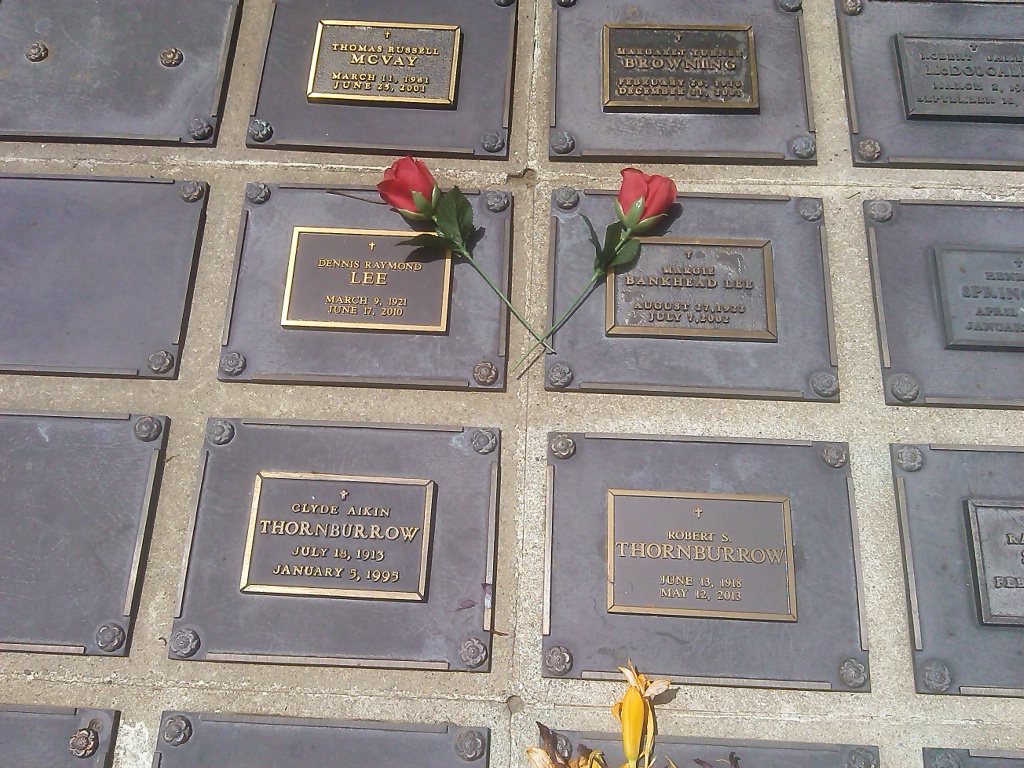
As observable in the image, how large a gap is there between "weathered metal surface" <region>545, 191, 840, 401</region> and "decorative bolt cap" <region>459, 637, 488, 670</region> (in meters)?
1.37

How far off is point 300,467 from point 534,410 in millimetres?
1269

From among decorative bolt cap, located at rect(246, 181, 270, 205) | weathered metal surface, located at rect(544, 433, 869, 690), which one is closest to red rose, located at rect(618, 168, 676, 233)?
weathered metal surface, located at rect(544, 433, 869, 690)

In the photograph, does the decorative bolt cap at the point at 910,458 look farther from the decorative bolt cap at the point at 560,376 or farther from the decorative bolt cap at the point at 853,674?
the decorative bolt cap at the point at 560,376

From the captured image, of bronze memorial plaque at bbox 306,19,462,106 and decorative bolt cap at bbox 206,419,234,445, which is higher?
bronze memorial plaque at bbox 306,19,462,106

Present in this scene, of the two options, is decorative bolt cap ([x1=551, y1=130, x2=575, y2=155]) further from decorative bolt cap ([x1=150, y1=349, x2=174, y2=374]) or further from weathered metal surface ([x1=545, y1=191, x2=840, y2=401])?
decorative bolt cap ([x1=150, y1=349, x2=174, y2=374])

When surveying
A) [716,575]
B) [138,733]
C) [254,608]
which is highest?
[716,575]

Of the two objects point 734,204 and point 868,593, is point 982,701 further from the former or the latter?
point 734,204

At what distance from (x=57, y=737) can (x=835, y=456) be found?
13.4 feet

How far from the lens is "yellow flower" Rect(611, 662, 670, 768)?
10.4 feet

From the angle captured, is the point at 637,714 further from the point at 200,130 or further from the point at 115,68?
the point at 115,68

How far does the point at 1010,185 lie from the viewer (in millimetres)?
4195

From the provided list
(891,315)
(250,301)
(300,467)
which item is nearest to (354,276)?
(250,301)

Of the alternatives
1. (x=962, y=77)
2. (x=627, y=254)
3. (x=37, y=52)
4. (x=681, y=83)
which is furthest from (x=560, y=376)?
(x=37, y=52)

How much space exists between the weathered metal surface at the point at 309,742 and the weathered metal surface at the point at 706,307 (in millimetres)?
1836
